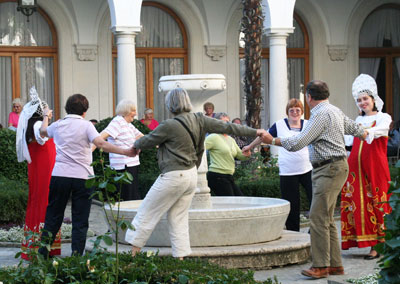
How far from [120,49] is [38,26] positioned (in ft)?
11.2

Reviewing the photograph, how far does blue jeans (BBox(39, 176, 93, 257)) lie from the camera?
6.95 meters

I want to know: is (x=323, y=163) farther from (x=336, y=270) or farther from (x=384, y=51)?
(x=384, y=51)

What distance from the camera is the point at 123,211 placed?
734 cm

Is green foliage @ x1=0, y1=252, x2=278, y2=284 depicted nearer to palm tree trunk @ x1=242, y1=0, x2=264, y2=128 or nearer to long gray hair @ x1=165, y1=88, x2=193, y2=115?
long gray hair @ x1=165, y1=88, x2=193, y2=115

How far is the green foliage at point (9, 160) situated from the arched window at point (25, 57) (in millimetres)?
5385

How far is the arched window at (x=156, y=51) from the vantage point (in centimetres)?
1933

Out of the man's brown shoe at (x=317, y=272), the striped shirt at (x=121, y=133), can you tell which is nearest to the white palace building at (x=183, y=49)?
the striped shirt at (x=121, y=133)

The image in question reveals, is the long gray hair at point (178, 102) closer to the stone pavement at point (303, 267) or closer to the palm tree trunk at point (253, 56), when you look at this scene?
the stone pavement at point (303, 267)

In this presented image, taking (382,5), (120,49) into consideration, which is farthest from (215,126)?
(382,5)

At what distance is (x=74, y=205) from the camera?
707 centimetres

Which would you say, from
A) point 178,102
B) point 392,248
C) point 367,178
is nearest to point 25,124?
point 178,102

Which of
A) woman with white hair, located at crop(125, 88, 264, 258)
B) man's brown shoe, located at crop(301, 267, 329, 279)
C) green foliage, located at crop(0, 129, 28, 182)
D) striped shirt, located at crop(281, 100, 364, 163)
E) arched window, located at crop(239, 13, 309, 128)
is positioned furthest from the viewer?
arched window, located at crop(239, 13, 309, 128)

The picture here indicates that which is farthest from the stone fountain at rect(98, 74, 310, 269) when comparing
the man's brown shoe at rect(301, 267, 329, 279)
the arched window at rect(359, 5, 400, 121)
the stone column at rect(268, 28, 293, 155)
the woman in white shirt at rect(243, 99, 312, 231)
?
the arched window at rect(359, 5, 400, 121)

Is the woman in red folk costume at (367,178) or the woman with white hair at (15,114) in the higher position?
the woman with white hair at (15,114)
